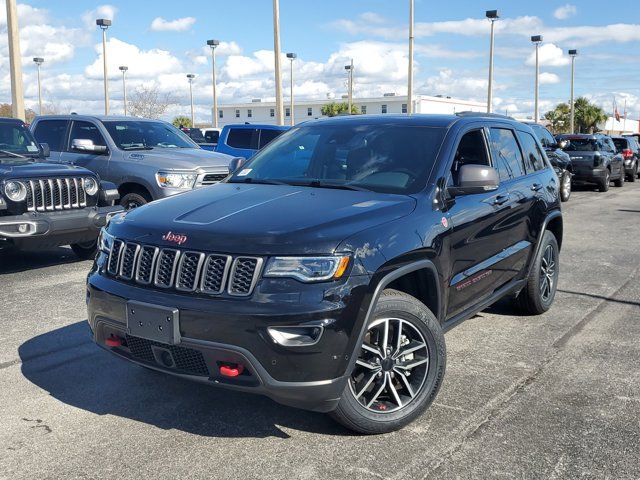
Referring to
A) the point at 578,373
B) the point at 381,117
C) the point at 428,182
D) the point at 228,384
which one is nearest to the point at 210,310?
the point at 228,384

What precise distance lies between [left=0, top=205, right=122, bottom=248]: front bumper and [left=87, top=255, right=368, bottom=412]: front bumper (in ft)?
14.9

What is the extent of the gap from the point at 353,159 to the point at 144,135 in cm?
714

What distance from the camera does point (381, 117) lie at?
5148 millimetres

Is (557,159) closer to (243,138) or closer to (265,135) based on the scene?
(265,135)

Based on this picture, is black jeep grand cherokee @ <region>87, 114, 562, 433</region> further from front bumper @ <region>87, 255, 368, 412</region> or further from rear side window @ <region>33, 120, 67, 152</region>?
rear side window @ <region>33, 120, 67, 152</region>

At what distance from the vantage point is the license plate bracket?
343 centimetres

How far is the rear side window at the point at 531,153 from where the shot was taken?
6.02 m

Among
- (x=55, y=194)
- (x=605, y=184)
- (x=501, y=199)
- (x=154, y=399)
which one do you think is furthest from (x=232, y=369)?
(x=605, y=184)

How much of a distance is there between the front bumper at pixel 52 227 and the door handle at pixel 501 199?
4377 mm

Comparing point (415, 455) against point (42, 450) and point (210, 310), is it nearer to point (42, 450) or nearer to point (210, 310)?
point (210, 310)

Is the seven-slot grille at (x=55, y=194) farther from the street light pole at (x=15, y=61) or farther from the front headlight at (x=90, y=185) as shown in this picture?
the street light pole at (x=15, y=61)

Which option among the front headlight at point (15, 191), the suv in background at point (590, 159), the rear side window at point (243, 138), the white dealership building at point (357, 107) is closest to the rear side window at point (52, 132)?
the front headlight at point (15, 191)

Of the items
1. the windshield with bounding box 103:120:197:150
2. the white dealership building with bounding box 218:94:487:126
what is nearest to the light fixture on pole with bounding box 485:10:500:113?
the windshield with bounding box 103:120:197:150

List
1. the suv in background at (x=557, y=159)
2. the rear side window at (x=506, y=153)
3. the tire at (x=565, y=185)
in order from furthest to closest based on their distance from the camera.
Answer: the tire at (x=565, y=185)
the suv in background at (x=557, y=159)
the rear side window at (x=506, y=153)
